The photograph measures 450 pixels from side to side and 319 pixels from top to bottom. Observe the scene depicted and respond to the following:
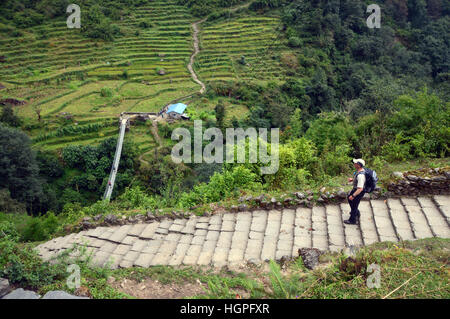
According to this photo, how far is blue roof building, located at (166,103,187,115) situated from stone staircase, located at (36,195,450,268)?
19702mm

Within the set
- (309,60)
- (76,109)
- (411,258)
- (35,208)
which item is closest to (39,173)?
(35,208)

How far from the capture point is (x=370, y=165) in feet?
28.6

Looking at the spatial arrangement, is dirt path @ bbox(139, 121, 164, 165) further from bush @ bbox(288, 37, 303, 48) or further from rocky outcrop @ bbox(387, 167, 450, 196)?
rocky outcrop @ bbox(387, 167, 450, 196)

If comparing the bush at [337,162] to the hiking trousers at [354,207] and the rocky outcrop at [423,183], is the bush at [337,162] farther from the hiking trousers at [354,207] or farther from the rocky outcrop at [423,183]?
the hiking trousers at [354,207]

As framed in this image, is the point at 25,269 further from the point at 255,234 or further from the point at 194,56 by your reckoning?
the point at 194,56

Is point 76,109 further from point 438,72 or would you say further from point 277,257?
point 438,72

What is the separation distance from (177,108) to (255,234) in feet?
69.8

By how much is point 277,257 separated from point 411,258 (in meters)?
2.04

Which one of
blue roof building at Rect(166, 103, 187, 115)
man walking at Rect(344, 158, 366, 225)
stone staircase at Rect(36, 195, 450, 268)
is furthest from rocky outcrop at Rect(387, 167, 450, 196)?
blue roof building at Rect(166, 103, 187, 115)

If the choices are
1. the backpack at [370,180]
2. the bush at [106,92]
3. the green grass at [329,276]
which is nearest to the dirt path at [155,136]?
the bush at [106,92]

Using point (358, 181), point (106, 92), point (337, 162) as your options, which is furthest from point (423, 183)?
point (106, 92)

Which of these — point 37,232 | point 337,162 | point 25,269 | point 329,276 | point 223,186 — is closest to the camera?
point 329,276

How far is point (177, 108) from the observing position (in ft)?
86.6

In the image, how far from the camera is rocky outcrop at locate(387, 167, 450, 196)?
22.1 ft
